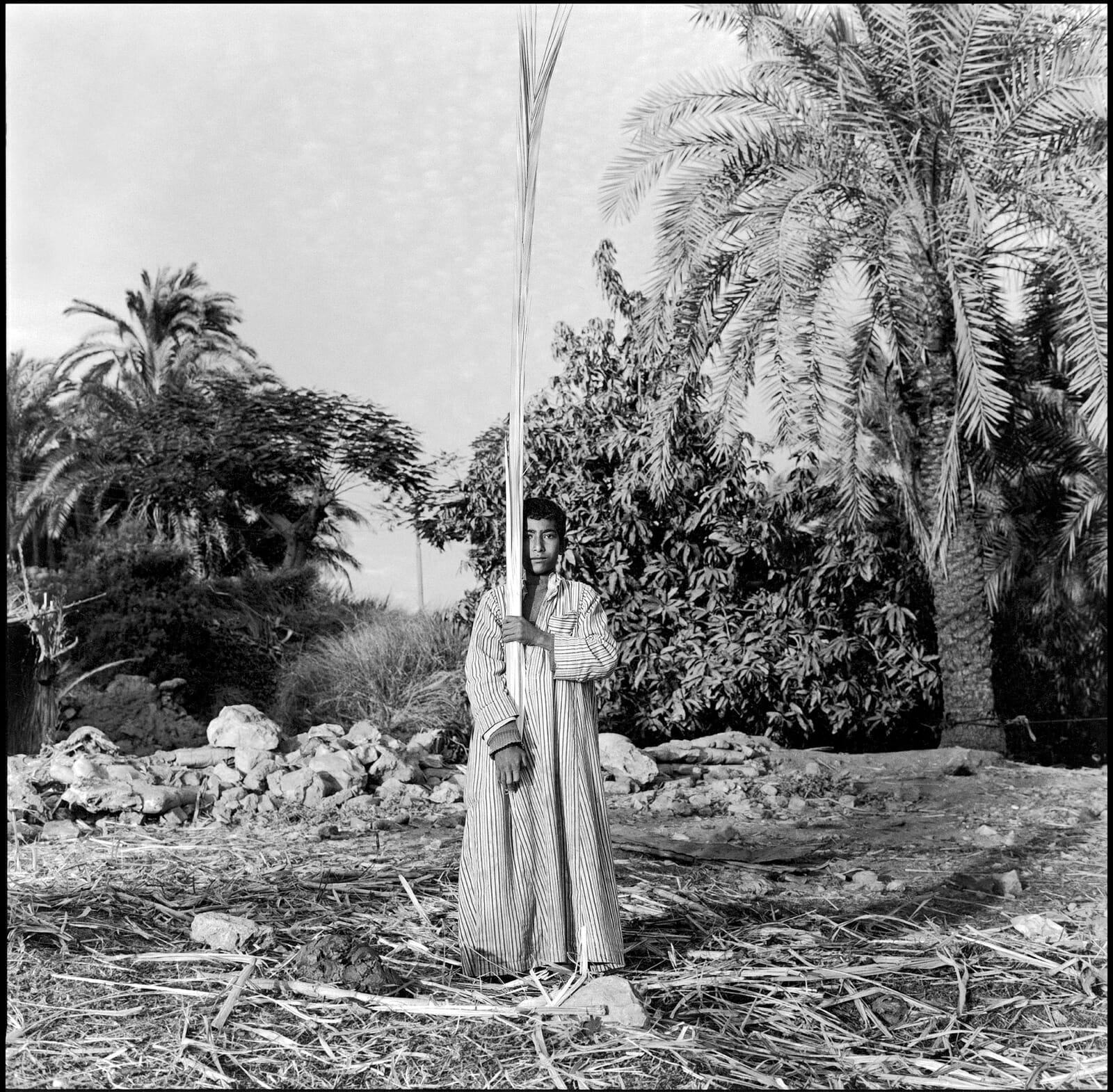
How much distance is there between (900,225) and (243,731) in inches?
269

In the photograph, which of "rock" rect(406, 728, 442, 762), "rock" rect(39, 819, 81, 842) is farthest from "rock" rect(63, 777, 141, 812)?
"rock" rect(406, 728, 442, 762)

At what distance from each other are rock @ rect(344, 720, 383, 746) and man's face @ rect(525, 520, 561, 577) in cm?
514

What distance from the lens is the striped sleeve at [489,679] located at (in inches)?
146

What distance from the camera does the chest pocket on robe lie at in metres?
3.86

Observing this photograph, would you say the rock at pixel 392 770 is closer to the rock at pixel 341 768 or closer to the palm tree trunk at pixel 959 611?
the rock at pixel 341 768

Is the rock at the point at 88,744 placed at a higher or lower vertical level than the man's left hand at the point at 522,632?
lower

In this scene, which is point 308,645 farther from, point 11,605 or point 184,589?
point 11,605

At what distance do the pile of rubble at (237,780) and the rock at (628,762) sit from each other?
3.83 feet

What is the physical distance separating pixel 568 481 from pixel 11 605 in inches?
224

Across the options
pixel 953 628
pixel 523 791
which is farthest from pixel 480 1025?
pixel 953 628

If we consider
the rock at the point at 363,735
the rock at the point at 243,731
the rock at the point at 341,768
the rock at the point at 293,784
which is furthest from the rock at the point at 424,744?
the rock at the point at 293,784

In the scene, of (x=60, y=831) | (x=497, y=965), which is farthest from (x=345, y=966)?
(x=60, y=831)

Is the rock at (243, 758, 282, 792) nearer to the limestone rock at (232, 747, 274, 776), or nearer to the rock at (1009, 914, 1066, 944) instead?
the limestone rock at (232, 747, 274, 776)

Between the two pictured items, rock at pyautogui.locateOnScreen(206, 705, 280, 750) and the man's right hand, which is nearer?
the man's right hand
